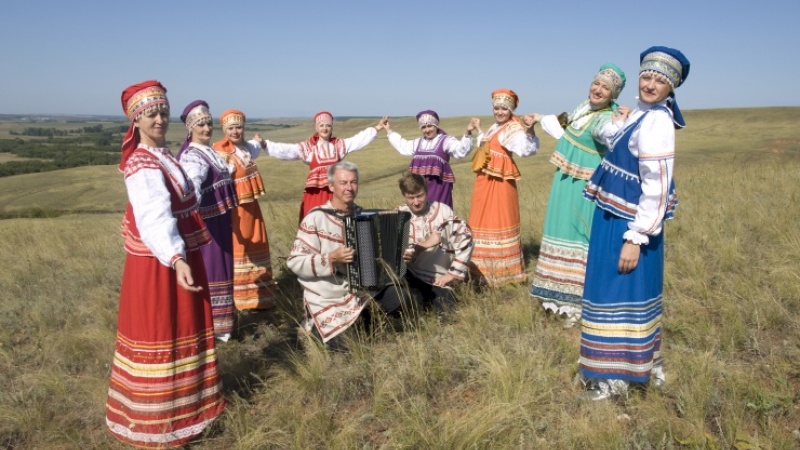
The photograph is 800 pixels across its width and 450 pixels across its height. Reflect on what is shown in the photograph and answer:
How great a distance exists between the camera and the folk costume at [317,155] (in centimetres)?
634

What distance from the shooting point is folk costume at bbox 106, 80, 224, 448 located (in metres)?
3.10

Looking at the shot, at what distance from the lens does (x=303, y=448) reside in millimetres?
3197

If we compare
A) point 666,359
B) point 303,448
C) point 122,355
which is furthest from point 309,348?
point 666,359

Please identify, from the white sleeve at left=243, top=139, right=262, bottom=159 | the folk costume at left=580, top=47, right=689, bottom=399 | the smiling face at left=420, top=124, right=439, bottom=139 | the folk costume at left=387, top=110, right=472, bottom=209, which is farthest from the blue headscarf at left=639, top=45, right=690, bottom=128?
the white sleeve at left=243, top=139, right=262, bottom=159

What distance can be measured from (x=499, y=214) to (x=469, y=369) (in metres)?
2.36

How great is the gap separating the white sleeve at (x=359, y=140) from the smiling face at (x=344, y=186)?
2.23 m

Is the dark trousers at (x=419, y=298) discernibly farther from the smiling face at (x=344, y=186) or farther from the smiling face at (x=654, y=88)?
the smiling face at (x=654, y=88)

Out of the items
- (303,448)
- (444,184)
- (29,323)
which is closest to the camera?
(303,448)

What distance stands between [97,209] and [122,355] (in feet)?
87.7

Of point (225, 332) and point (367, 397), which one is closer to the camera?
point (367, 397)

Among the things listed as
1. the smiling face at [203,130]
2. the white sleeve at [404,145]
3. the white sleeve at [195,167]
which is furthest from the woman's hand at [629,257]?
the white sleeve at [404,145]

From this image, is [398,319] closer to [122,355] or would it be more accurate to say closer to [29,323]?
[122,355]

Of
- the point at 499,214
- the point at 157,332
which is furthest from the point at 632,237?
the point at 499,214

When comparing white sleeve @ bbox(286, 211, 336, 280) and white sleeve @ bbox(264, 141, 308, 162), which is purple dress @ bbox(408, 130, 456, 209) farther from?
white sleeve @ bbox(286, 211, 336, 280)
